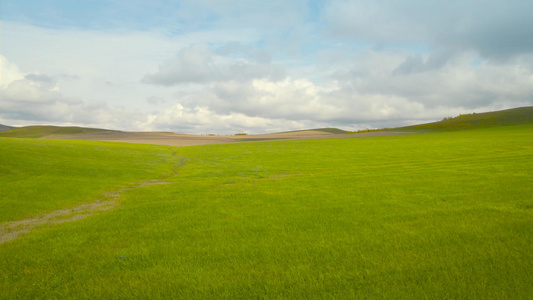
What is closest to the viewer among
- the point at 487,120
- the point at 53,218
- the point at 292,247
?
the point at 292,247

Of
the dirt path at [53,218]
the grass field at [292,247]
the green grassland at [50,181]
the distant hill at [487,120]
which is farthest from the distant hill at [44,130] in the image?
the distant hill at [487,120]

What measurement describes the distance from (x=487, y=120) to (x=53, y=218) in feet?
460

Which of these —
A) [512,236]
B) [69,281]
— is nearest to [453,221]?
[512,236]

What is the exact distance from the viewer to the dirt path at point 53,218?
12195 mm

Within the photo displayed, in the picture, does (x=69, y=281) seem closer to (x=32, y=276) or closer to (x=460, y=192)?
(x=32, y=276)

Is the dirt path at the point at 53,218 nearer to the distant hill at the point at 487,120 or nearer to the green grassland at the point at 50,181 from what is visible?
the green grassland at the point at 50,181

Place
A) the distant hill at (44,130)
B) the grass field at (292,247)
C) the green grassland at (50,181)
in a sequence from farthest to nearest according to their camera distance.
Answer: the distant hill at (44,130) → the green grassland at (50,181) → the grass field at (292,247)

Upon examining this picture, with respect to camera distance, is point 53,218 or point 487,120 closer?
point 53,218

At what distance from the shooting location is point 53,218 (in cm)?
1441

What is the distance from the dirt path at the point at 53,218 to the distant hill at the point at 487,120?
402 ft

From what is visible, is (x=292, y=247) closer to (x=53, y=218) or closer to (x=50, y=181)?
(x=53, y=218)

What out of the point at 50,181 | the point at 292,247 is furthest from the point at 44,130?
the point at 292,247

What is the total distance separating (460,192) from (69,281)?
1756 cm

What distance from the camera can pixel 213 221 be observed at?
12328mm
